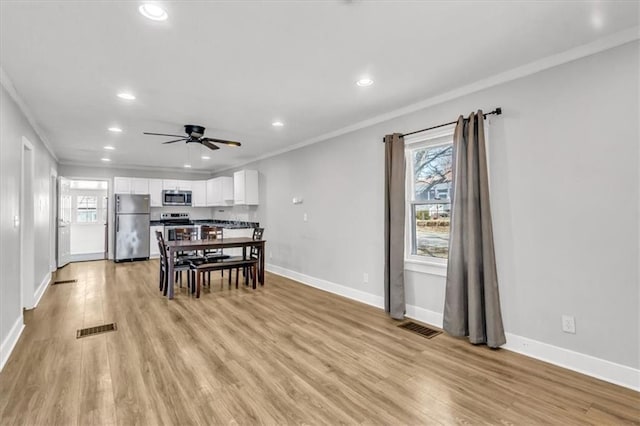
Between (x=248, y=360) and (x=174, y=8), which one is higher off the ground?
(x=174, y=8)

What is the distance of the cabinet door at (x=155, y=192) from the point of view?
8.42 m

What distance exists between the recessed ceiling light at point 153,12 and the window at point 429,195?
2769mm

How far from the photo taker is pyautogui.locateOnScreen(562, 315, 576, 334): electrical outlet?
2525mm

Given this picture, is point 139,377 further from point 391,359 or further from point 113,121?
point 113,121

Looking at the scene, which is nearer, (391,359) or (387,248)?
(391,359)

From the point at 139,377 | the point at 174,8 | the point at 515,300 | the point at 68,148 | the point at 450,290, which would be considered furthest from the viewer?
the point at 68,148

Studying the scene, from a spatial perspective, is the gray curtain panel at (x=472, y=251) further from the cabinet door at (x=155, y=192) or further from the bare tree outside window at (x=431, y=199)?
the cabinet door at (x=155, y=192)

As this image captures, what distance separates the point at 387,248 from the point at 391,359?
145 centimetres

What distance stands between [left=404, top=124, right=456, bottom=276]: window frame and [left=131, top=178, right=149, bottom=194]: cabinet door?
7241 mm

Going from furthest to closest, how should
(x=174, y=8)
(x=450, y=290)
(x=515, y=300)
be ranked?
(x=450, y=290) < (x=515, y=300) < (x=174, y=8)

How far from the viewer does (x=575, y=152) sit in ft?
8.31

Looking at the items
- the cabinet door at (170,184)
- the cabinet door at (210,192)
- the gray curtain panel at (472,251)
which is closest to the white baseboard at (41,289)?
the cabinet door at (170,184)

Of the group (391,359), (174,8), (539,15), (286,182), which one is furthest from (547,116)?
(286,182)

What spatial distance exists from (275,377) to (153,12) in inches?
105
